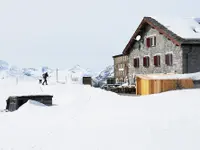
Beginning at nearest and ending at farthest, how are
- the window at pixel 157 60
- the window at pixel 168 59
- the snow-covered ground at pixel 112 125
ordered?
the snow-covered ground at pixel 112 125 < the window at pixel 168 59 < the window at pixel 157 60

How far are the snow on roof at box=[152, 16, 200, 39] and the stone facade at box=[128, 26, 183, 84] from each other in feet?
3.46

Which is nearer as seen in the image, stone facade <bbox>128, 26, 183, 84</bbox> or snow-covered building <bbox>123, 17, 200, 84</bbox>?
snow-covered building <bbox>123, 17, 200, 84</bbox>

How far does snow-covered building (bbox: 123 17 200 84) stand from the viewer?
29.7m

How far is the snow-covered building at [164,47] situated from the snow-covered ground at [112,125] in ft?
37.8

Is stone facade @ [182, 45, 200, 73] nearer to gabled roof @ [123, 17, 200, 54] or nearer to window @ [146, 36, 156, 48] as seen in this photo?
gabled roof @ [123, 17, 200, 54]

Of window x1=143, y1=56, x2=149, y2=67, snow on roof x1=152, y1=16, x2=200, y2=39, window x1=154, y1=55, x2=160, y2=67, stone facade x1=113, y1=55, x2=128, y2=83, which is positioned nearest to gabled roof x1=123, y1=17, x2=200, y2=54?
snow on roof x1=152, y1=16, x2=200, y2=39

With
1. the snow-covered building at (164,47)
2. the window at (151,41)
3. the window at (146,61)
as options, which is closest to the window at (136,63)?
the snow-covered building at (164,47)

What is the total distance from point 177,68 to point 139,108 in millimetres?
15263

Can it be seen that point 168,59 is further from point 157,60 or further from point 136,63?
point 136,63

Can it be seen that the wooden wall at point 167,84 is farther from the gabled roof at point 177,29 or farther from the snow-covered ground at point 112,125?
the gabled roof at point 177,29

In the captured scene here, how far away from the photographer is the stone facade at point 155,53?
99.9 ft

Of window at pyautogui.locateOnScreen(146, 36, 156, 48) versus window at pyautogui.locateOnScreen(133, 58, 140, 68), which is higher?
window at pyautogui.locateOnScreen(146, 36, 156, 48)

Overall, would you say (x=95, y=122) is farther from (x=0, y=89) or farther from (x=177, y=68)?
(x=0, y=89)

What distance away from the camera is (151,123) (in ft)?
42.2
